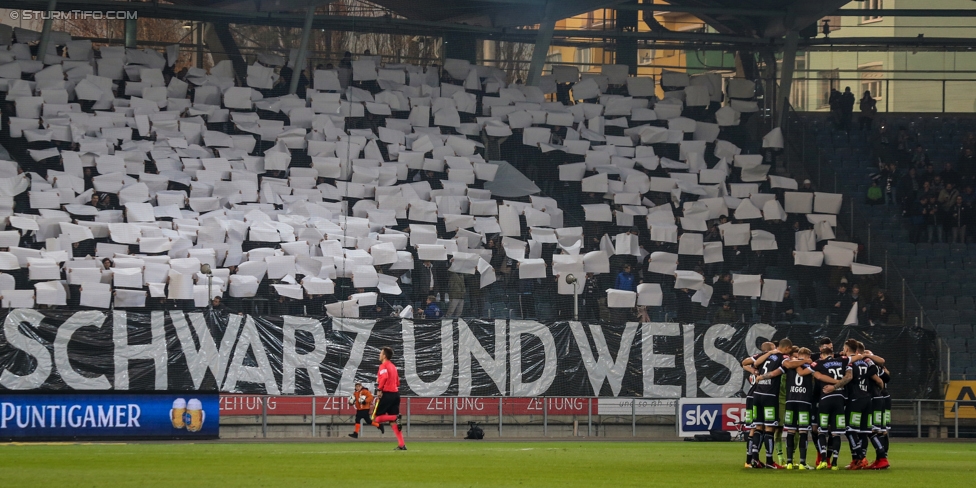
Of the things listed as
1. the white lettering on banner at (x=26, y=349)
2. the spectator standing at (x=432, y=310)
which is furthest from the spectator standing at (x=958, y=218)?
the white lettering on banner at (x=26, y=349)

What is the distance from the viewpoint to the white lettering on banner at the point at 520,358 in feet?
85.0

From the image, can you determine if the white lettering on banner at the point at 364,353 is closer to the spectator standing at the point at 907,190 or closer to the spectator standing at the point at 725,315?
the spectator standing at the point at 725,315

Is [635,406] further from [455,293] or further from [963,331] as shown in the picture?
[963,331]

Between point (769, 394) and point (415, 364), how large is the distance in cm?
1096

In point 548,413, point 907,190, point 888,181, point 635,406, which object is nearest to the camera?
point 548,413

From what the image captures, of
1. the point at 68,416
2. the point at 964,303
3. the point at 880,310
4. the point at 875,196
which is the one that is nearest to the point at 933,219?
the point at 875,196

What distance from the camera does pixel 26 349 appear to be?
2336 centimetres

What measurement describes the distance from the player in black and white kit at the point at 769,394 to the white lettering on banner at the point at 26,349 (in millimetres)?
13933

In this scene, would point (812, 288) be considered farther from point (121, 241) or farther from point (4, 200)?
point (4, 200)

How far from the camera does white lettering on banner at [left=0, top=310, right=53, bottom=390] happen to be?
23.2m

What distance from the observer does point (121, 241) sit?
88.1ft

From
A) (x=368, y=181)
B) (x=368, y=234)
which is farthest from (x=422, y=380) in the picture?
(x=368, y=181)

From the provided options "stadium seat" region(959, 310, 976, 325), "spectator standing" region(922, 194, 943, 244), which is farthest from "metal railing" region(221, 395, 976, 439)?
"spectator standing" region(922, 194, 943, 244)

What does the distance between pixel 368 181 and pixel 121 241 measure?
6.42 metres
